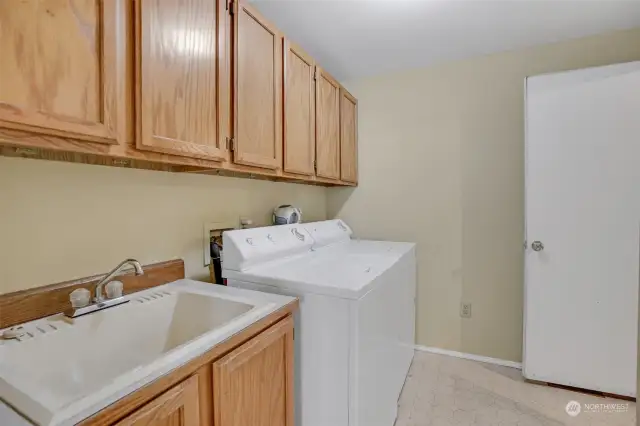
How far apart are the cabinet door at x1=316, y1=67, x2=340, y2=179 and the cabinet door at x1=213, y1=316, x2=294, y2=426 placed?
1.18 meters

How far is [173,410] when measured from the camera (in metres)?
0.73

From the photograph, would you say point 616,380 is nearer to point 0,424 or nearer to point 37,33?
point 0,424

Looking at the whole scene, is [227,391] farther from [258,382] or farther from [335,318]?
[335,318]

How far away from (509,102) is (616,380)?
1.92 metres

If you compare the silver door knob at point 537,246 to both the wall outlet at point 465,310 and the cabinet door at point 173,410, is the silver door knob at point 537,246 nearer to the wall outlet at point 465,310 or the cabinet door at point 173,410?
the wall outlet at point 465,310

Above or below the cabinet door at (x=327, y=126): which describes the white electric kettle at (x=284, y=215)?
below

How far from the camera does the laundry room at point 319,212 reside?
32.9 inches

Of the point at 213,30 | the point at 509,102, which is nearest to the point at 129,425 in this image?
the point at 213,30

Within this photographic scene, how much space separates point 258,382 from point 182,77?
3.42ft

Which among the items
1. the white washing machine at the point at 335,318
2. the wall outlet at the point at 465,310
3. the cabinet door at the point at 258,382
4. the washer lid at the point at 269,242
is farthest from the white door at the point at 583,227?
the cabinet door at the point at 258,382

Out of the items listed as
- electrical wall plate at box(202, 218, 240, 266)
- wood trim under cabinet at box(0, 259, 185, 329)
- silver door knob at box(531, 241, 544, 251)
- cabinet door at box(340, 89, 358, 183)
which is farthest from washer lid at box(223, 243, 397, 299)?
silver door knob at box(531, 241, 544, 251)

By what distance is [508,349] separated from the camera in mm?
2357

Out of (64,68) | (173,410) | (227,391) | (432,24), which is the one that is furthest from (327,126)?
(173,410)

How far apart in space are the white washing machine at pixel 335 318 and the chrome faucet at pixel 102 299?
447 mm
